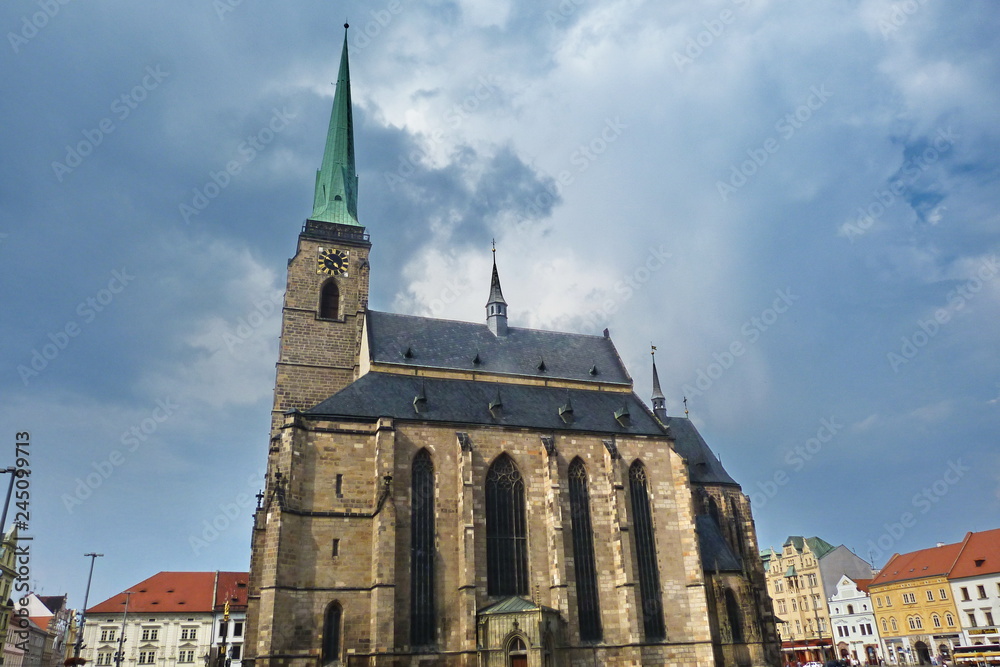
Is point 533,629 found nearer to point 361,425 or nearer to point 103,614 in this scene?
point 361,425

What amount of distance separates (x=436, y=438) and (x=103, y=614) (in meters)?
40.8

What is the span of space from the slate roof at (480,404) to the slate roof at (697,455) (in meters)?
5.57

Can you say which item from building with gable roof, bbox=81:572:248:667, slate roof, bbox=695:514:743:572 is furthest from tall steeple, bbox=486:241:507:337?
building with gable roof, bbox=81:572:248:667

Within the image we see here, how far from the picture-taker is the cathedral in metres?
27.6

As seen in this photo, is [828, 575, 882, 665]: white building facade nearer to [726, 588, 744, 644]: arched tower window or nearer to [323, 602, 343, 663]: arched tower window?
[726, 588, 744, 644]: arched tower window

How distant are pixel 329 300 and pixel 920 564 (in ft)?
161

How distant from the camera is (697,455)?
42531 millimetres

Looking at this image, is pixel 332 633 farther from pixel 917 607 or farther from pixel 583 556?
pixel 917 607

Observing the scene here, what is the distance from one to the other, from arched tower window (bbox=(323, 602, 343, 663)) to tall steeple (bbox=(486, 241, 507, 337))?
18.0m

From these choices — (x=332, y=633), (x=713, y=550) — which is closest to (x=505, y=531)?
(x=332, y=633)

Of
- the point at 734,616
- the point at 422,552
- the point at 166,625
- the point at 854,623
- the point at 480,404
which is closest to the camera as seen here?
the point at 422,552

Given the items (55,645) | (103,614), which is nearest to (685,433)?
(103,614)

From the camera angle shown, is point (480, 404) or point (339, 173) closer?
point (480, 404)

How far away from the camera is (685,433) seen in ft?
145
